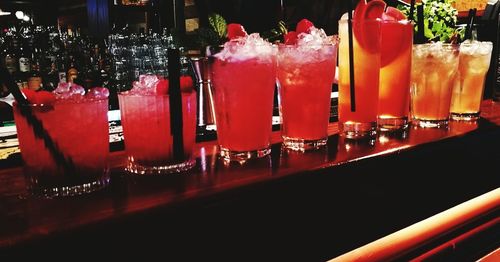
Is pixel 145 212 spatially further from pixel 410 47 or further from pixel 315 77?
pixel 410 47

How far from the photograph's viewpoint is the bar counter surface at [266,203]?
33.3 inches

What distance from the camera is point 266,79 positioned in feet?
4.01

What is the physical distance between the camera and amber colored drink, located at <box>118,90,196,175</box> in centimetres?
111

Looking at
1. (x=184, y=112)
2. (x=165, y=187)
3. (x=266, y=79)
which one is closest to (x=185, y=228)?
(x=165, y=187)

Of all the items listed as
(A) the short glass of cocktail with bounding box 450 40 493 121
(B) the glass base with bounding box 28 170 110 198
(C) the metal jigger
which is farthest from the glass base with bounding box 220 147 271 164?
(A) the short glass of cocktail with bounding box 450 40 493 121

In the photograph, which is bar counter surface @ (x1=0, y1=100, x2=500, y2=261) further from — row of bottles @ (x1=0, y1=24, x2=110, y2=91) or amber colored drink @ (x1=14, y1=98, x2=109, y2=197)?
row of bottles @ (x1=0, y1=24, x2=110, y2=91)

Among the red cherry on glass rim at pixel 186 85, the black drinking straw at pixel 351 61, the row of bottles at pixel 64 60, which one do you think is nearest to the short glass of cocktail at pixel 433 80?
the black drinking straw at pixel 351 61

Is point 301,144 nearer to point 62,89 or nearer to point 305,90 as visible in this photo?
point 305,90

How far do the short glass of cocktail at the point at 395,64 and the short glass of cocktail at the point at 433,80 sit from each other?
84 millimetres

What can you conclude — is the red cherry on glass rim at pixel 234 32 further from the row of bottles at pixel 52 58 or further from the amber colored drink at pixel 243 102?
the row of bottles at pixel 52 58

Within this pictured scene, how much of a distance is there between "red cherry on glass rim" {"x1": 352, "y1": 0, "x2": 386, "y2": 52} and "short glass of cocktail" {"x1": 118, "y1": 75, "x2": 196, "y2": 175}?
632 mm

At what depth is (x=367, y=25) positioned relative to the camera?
148cm

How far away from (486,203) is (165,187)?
47.3 inches

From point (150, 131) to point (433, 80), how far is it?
1.09 m
